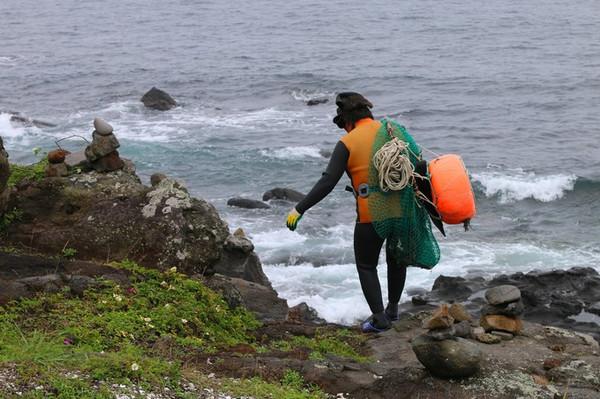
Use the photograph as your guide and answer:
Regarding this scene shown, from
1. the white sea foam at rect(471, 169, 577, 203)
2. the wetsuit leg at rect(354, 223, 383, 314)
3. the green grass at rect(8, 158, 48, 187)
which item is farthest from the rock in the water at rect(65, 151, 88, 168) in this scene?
the white sea foam at rect(471, 169, 577, 203)

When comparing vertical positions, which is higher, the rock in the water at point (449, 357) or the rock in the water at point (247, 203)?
the rock in the water at point (449, 357)

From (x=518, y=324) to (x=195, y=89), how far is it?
30606 millimetres

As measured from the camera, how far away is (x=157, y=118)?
34.2 meters

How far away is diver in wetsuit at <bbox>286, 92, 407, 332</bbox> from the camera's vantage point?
306 inches

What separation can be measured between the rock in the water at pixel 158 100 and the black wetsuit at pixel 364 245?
2821cm

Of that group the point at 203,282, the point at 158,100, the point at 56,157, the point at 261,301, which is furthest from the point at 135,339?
the point at 158,100

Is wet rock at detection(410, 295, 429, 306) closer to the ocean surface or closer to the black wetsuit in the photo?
the ocean surface

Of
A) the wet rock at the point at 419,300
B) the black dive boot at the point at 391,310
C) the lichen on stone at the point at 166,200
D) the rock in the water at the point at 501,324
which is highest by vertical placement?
the lichen on stone at the point at 166,200

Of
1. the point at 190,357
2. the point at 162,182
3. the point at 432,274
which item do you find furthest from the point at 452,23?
the point at 190,357

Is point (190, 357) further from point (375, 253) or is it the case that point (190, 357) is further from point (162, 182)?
point (162, 182)

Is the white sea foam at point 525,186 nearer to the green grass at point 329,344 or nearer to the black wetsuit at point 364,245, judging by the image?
the green grass at point 329,344

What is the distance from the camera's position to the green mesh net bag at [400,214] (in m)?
7.80

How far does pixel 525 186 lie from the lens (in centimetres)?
2502

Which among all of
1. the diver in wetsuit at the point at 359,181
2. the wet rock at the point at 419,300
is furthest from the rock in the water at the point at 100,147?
the wet rock at the point at 419,300
